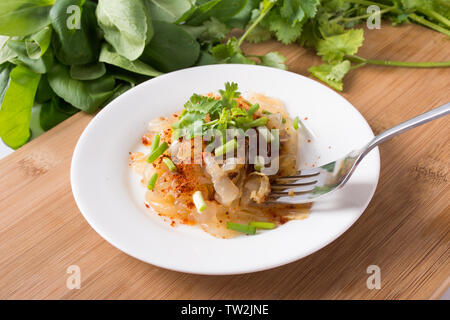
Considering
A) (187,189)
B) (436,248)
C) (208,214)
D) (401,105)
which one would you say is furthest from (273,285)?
(401,105)

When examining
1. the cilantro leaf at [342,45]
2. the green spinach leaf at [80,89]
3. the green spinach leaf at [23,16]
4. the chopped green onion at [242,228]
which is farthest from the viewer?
the cilantro leaf at [342,45]

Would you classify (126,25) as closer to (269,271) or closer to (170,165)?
(170,165)

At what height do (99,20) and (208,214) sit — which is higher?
(99,20)

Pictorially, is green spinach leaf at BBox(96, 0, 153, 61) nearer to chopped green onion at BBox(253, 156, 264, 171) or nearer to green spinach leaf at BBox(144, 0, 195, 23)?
green spinach leaf at BBox(144, 0, 195, 23)

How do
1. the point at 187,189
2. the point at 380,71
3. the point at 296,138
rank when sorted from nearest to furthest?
the point at 187,189 → the point at 296,138 → the point at 380,71

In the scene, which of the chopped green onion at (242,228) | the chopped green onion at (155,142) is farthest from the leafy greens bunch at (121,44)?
the chopped green onion at (242,228)

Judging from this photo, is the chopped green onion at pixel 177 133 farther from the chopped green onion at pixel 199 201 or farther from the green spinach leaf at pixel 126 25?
the green spinach leaf at pixel 126 25

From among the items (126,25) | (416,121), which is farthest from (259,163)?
(126,25)

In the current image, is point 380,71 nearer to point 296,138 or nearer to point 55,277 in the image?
point 296,138
